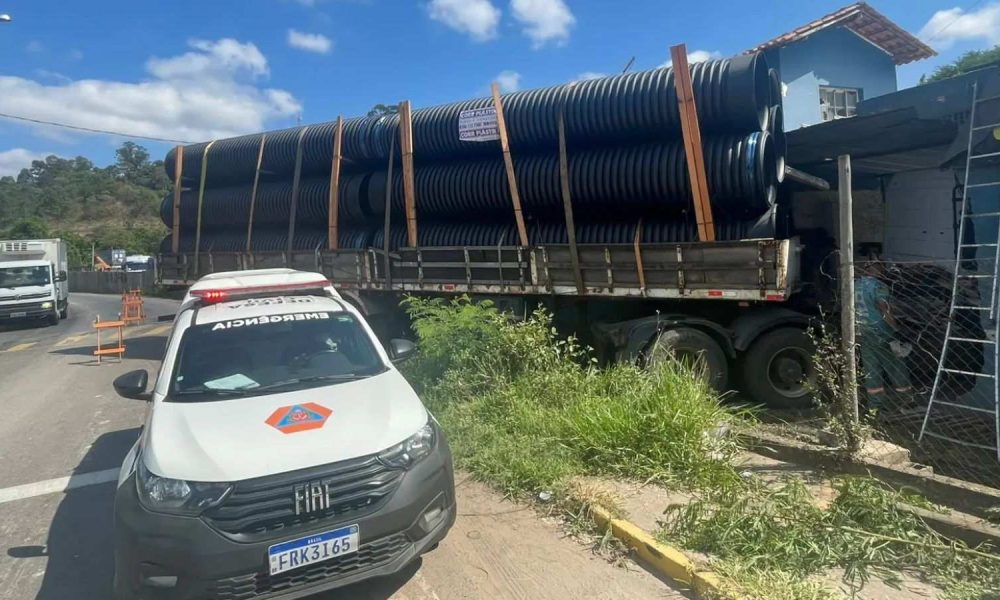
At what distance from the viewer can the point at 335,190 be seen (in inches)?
417

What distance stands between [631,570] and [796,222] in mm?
6855

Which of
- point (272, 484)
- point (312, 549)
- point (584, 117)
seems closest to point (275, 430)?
point (272, 484)

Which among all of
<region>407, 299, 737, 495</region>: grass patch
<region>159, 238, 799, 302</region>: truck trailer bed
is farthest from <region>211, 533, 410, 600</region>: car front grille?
<region>159, 238, 799, 302</region>: truck trailer bed

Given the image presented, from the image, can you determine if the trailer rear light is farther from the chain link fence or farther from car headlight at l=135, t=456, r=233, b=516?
the chain link fence

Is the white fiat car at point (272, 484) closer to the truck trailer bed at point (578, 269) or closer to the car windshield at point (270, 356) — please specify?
the car windshield at point (270, 356)

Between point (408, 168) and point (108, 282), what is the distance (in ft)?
133

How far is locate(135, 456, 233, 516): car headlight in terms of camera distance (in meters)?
2.86

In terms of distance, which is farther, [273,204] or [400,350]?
[273,204]

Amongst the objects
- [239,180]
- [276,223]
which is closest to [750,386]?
[276,223]

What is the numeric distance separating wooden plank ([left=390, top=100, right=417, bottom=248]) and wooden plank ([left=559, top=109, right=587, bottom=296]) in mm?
2567

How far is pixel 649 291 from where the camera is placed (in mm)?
7148

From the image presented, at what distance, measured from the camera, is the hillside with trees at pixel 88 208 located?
62.1m

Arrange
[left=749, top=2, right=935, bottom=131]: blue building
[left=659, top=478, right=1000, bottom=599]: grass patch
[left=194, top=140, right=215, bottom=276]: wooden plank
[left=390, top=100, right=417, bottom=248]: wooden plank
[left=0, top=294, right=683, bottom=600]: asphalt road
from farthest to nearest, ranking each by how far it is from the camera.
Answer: [left=749, top=2, right=935, bottom=131]: blue building, [left=194, top=140, right=215, bottom=276]: wooden plank, [left=390, top=100, right=417, bottom=248]: wooden plank, [left=0, top=294, right=683, bottom=600]: asphalt road, [left=659, top=478, right=1000, bottom=599]: grass patch

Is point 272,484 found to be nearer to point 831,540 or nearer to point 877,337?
point 831,540
